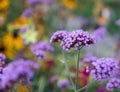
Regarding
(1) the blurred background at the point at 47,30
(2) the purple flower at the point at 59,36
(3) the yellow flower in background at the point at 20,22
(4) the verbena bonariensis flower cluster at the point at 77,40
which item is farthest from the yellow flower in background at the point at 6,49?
(4) the verbena bonariensis flower cluster at the point at 77,40

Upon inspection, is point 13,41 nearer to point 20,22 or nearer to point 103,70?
point 20,22

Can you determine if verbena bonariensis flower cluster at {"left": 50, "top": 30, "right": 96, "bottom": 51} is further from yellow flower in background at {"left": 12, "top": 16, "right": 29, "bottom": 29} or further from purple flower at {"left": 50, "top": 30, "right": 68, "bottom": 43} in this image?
yellow flower in background at {"left": 12, "top": 16, "right": 29, "bottom": 29}

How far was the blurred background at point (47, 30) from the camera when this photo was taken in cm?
283

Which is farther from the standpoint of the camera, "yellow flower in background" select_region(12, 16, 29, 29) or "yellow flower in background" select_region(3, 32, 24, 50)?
"yellow flower in background" select_region(12, 16, 29, 29)

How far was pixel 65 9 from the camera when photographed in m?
4.54

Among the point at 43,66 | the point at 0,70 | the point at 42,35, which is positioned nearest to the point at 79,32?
the point at 0,70

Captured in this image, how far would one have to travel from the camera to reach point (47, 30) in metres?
3.86

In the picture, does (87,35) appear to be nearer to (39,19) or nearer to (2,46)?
(2,46)

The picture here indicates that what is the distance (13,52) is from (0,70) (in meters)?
2.12

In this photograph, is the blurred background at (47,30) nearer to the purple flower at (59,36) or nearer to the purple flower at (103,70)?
the purple flower at (59,36)

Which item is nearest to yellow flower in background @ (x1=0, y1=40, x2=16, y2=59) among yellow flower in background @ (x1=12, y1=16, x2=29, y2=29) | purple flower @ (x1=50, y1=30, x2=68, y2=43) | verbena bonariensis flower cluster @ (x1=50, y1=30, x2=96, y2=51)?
yellow flower in background @ (x1=12, y1=16, x2=29, y2=29)

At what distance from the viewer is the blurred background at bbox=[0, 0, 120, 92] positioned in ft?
9.29

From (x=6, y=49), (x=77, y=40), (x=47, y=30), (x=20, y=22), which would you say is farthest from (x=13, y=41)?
(x=77, y=40)

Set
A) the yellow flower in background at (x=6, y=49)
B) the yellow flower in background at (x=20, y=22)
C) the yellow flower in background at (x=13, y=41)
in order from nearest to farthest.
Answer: the yellow flower in background at (x=6, y=49), the yellow flower in background at (x=13, y=41), the yellow flower in background at (x=20, y=22)
